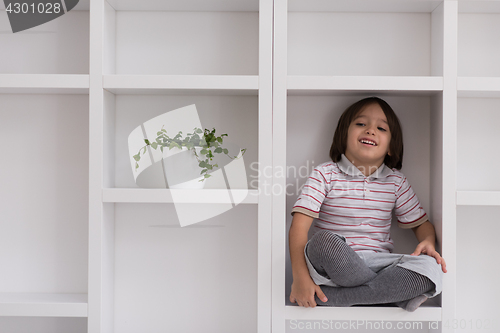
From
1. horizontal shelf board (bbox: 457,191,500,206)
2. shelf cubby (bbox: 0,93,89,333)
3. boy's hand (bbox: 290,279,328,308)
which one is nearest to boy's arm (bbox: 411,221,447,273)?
horizontal shelf board (bbox: 457,191,500,206)

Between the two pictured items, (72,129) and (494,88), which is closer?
(494,88)

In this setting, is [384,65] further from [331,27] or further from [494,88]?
[494,88]

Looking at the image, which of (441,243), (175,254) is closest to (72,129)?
(175,254)

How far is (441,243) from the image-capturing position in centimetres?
97

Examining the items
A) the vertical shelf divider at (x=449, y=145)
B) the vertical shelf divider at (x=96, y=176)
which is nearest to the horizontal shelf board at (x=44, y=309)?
the vertical shelf divider at (x=96, y=176)

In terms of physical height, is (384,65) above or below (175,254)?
above

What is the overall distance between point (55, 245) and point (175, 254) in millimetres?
372

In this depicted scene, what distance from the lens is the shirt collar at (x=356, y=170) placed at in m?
1.06

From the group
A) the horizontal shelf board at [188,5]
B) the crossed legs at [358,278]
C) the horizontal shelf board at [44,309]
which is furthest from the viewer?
the horizontal shelf board at [188,5]

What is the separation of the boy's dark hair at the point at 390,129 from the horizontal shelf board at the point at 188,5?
43 cm

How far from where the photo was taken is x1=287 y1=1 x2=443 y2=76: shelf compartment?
3.70ft

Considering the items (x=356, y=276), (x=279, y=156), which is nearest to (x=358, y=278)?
(x=356, y=276)

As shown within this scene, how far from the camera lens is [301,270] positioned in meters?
0.93

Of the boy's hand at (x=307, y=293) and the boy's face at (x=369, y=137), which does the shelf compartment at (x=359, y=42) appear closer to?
the boy's face at (x=369, y=137)
